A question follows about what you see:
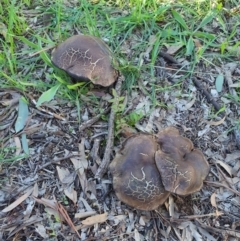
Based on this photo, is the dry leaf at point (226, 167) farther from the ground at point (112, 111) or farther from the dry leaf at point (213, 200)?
the dry leaf at point (213, 200)

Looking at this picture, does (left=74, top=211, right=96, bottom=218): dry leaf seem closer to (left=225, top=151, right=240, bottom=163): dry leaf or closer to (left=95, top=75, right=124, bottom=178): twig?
(left=95, top=75, right=124, bottom=178): twig

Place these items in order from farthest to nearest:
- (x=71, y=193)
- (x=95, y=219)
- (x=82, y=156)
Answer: (x=82, y=156) → (x=71, y=193) → (x=95, y=219)

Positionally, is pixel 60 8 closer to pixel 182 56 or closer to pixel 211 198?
pixel 182 56

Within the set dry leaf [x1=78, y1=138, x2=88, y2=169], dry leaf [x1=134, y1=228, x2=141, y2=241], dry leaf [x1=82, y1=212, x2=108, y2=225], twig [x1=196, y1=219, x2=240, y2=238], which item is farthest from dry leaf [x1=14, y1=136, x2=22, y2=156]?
twig [x1=196, y1=219, x2=240, y2=238]

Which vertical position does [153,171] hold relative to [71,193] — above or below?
above

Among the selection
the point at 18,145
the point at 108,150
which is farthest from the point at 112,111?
the point at 18,145

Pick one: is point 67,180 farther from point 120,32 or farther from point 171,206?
point 120,32

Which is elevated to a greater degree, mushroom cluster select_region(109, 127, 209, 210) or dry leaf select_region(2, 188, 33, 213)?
mushroom cluster select_region(109, 127, 209, 210)
